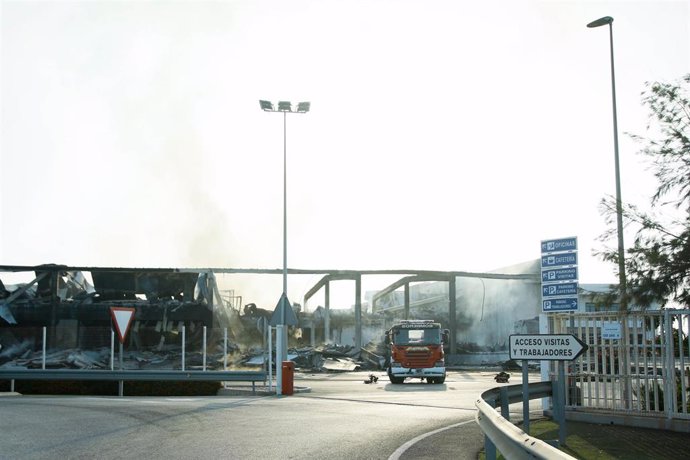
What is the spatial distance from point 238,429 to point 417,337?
59.8 feet

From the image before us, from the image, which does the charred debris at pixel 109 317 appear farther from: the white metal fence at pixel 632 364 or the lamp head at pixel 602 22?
the white metal fence at pixel 632 364

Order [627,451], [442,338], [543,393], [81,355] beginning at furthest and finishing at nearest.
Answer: [81,355] → [442,338] → [543,393] → [627,451]

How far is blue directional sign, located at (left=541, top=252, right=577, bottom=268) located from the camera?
16188mm

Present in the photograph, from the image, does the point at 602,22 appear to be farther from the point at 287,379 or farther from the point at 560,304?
the point at 287,379

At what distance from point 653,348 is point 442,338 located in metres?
17.2

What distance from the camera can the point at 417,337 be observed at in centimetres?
2991

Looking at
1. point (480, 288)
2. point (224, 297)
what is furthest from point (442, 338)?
point (480, 288)

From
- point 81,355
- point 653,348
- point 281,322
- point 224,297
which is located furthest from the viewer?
point 224,297

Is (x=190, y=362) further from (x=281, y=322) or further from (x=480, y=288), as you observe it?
(x=480, y=288)

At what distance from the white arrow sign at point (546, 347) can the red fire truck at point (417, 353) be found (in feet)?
61.9

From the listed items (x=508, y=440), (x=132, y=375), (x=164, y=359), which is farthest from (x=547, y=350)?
(x=164, y=359)

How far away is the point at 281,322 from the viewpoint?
22625 mm

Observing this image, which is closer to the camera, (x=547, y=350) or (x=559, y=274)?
(x=547, y=350)

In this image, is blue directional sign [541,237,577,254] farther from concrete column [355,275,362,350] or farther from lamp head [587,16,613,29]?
concrete column [355,275,362,350]
